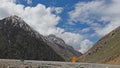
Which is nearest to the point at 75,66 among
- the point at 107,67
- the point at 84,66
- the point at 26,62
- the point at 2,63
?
the point at 84,66

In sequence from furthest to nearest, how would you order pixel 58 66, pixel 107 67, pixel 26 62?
pixel 26 62 < pixel 58 66 < pixel 107 67

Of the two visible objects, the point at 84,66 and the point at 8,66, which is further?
the point at 8,66

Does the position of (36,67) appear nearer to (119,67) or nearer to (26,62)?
(26,62)

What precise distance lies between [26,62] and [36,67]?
1164 millimetres

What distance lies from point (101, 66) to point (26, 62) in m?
6.39

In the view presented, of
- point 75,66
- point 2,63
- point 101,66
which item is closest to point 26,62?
point 2,63

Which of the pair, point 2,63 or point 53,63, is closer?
point 53,63

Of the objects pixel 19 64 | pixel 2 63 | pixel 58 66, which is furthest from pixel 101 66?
pixel 2 63

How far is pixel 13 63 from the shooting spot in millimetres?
24281

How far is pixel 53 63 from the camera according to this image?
2275 centimetres

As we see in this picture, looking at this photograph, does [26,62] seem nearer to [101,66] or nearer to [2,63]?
[2,63]

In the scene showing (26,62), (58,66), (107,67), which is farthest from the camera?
(26,62)

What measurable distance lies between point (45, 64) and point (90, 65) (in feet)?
12.4

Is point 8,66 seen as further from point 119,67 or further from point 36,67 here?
point 119,67
